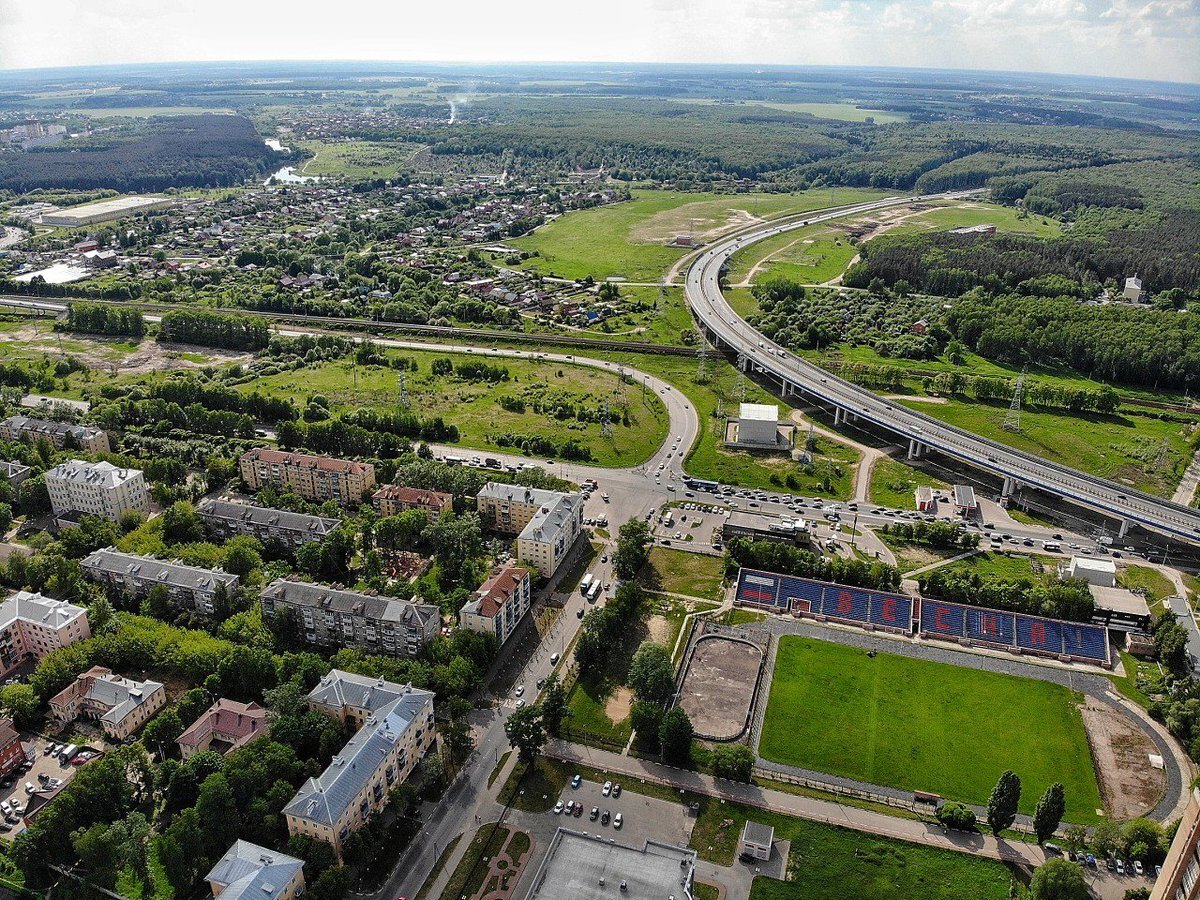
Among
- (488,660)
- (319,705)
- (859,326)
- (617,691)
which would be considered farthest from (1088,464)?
(319,705)

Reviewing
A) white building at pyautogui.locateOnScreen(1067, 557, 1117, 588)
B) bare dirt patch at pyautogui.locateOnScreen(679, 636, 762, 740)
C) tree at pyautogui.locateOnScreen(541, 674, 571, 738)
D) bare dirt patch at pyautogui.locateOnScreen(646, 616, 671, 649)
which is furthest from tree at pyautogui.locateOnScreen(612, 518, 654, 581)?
white building at pyautogui.locateOnScreen(1067, 557, 1117, 588)

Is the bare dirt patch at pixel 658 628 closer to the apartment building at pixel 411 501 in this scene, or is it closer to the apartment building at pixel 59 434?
the apartment building at pixel 411 501

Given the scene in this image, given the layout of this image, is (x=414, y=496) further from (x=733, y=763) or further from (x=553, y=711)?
(x=733, y=763)

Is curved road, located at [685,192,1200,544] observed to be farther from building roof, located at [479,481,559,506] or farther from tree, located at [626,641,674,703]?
tree, located at [626,641,674,703]

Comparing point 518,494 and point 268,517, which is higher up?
point 518,494

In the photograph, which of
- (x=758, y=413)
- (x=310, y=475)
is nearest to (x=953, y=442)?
(x=758, y=413)

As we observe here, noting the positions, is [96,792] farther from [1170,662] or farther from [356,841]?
[1170,662]
